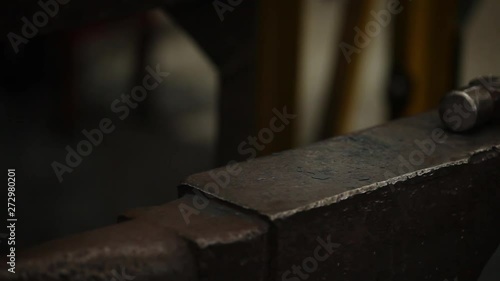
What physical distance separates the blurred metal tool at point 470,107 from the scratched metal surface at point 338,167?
0.02 meters

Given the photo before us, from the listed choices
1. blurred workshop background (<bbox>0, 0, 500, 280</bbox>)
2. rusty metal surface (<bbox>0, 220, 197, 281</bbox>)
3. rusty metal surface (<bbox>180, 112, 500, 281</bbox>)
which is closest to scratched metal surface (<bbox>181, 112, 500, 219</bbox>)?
rusty metal surface (<bbox>180, 112, 500, 281</bbox>)

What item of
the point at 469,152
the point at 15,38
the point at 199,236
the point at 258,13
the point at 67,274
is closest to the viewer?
the point at 67,274

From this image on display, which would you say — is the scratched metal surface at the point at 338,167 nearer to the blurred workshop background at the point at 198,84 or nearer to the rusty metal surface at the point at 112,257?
the rusty metal surface at the point at 112,257

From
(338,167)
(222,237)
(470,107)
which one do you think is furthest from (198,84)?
(222,237)

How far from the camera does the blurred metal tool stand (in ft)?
5.56

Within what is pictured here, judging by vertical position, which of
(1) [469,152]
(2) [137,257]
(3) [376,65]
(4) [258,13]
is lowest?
(3) [376,65]

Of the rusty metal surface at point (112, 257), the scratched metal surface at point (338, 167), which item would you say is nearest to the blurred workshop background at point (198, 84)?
the scratched metal surface at point (338, 167)

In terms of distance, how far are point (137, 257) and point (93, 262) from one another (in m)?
0.07

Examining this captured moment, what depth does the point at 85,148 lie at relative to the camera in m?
3.82

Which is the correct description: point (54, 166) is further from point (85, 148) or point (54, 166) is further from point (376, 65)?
point (376, 65)

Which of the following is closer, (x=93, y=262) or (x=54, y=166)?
(x=93, y=262)

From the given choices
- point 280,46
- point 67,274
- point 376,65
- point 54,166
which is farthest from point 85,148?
point 67,274

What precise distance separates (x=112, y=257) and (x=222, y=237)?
174mm

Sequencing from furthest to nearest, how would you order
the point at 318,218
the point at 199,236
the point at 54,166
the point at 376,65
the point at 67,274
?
the point at 376,65 → the point at 54,166 → the point at 318,218 → the point at 199,236 → the point at 67,274
